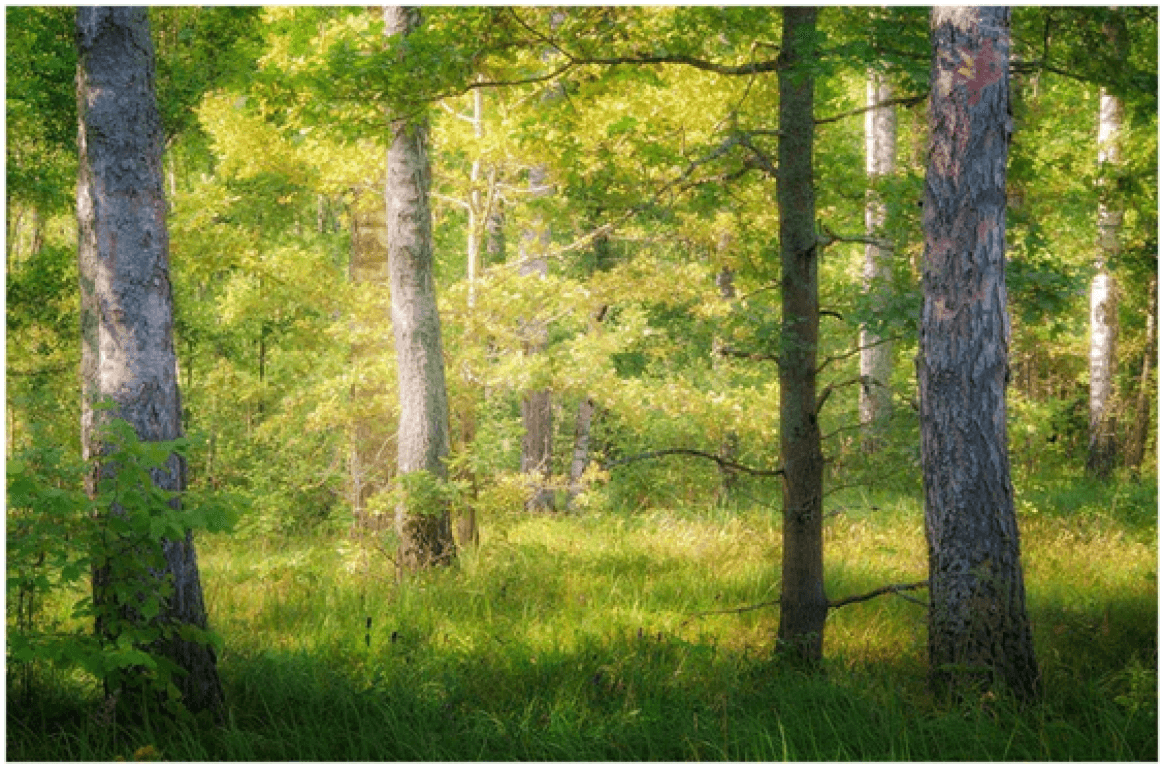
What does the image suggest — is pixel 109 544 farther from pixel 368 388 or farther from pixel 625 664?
pixel 368 388

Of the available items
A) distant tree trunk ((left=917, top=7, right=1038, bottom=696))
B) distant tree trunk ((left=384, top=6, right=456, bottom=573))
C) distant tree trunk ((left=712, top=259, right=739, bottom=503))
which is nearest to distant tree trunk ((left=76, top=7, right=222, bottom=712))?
distant tree trunk ((left=384, top=6, right=456, bottom=573))

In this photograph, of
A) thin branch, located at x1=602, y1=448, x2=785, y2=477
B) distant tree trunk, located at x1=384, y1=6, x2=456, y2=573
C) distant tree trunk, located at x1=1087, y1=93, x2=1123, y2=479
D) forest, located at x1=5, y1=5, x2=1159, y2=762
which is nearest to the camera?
forest, located at x1=5, y1=5, x2=1159, y2=762

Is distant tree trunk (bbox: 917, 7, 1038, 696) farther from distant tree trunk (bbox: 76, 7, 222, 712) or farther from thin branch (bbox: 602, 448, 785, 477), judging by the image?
distant tree trunk (bbox: 76, 7, 222, 712)

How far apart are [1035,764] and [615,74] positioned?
491cm

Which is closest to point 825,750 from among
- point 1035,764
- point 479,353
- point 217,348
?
point 1035,764

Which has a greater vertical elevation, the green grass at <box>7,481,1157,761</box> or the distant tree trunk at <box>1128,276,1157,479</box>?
the distant tree trunk at <box>1128,276,1157,479</box>

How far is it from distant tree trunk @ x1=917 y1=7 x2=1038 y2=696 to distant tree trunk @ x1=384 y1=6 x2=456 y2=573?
5042 millimetres

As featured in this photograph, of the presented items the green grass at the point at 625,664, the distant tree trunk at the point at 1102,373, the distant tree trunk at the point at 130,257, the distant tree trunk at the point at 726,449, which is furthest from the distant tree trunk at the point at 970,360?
the distant tree trunk at the point at 1102,373

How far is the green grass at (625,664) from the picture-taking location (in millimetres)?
4410

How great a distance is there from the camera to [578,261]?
51.1 ft

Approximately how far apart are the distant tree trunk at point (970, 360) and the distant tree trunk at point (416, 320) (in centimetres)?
504

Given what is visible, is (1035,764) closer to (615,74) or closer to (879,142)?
(615,74)

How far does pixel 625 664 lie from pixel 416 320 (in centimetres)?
452

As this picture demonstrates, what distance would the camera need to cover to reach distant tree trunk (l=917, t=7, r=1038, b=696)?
→ 4.71 metres
